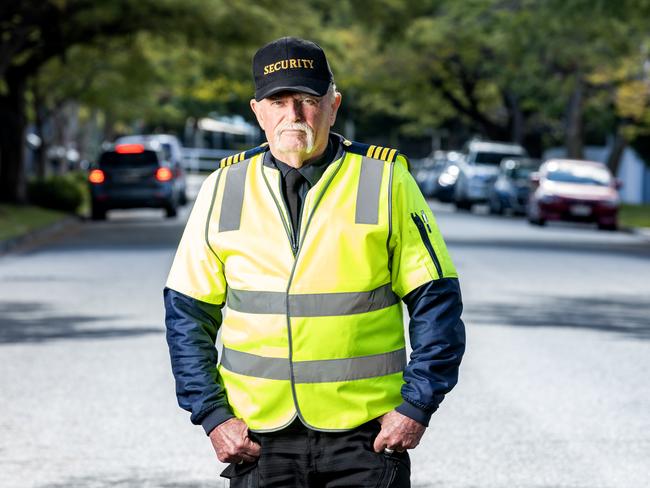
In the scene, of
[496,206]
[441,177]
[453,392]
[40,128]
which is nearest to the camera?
[453,392]

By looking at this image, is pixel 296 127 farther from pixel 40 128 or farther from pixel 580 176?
Answer: pixel 40 128

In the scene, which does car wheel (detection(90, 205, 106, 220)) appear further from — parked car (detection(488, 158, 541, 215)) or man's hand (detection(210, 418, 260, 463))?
man's hand (detection(210, 418, 260, 463))

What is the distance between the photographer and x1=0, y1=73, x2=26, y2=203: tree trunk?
3616 cm

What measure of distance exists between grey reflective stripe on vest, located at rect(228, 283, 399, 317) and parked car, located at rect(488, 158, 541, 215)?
1372 inches

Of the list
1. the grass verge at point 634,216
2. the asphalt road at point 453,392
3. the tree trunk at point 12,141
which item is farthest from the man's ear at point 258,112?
the tree trunk at point 12,141

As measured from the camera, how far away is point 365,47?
61.4m

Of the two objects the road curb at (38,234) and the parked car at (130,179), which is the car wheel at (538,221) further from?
the road curb at (38,234)

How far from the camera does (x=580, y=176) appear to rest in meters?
33.9

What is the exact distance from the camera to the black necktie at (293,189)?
3.75 metres

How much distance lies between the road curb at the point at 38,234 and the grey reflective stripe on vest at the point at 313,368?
19.4 meters

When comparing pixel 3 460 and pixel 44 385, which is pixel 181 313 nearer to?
pixel 3 460

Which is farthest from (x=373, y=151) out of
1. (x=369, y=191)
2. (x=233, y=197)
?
(x=233, y=197)

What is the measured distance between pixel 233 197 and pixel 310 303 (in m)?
0.36

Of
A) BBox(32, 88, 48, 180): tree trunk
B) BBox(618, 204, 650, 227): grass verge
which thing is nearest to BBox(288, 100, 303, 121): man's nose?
BBox(618, 204, 650, 227): grass verge
